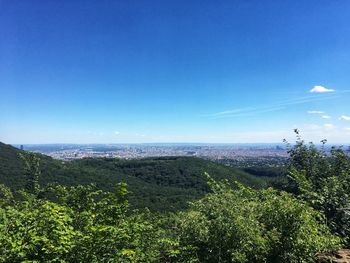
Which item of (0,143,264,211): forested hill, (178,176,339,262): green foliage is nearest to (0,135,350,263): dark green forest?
(178,176,339,262): green foliage

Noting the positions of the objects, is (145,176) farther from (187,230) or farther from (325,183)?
(187,230)

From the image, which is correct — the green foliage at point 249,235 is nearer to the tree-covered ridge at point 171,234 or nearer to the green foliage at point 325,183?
the tree-covered ridge at point 171,234

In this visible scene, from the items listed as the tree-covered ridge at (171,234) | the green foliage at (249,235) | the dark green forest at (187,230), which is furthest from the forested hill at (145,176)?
the green foliage at (249,235)

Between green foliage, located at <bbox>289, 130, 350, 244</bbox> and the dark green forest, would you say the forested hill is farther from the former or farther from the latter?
the dark green forest

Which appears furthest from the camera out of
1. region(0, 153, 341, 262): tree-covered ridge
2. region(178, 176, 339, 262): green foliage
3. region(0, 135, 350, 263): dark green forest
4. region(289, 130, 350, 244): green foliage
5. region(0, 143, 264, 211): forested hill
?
region(0, 143, 264, 211): forested hill

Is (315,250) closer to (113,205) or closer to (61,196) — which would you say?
(113,205)

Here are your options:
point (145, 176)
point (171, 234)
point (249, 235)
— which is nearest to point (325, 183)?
point (249, 235)
